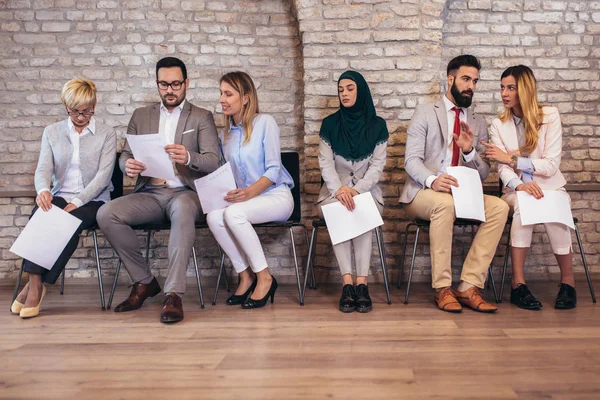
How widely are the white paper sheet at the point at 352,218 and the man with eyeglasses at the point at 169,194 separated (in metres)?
0.78

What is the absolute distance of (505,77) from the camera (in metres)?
3.62

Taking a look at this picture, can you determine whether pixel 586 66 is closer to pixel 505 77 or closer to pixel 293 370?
pixel 505 77

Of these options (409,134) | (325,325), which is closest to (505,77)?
(409,134)

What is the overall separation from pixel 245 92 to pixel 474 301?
6.04ft

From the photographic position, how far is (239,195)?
3.44m

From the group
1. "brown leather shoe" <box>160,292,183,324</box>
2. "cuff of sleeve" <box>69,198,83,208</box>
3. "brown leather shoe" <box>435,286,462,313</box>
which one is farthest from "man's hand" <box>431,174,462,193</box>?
"cuff of sleeve" <box>69,198,83,208</box>

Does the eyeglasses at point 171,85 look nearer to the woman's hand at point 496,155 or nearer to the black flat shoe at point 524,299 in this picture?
the woman's hand at point 496,155

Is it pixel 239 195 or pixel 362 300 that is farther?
pixel 239 195

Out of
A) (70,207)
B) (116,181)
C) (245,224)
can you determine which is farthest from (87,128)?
(245,224)

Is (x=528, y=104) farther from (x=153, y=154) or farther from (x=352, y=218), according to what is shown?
(x=153, y=154)

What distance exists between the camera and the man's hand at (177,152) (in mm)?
3322

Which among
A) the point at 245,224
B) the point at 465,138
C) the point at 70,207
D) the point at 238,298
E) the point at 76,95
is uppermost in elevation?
the point at 76,95

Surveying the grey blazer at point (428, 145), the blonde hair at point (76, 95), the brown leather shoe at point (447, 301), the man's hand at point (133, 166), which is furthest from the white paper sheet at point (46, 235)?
the brown leather shoe at point (447, 301)

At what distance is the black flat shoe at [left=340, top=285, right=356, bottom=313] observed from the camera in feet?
10.7
